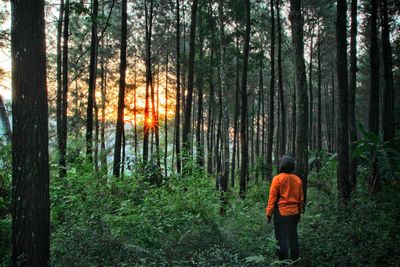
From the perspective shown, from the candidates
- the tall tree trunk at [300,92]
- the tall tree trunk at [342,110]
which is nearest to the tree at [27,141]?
the tall tree trunk at [300,92]

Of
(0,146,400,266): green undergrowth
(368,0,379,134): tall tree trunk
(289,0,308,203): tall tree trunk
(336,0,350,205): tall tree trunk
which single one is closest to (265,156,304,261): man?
(0,146,400,266): green undergrowth

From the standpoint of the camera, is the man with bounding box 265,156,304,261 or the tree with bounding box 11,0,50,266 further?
the man with bounding box 265,156,304,261

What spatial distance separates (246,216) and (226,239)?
192 cm

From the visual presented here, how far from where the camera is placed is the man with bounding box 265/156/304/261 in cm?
668

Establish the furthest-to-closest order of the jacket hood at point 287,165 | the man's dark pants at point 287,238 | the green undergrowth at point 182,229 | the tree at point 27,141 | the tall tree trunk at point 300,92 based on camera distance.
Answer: the tall tree trunk at point 300,92 < the jacket hood at point 287,165 < the man's dark pants at point 287,238 < the green undergrowth at point 182,229 < the tree at point 27,141

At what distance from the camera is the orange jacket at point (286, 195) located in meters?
6.70

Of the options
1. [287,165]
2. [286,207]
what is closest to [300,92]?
[287,165]

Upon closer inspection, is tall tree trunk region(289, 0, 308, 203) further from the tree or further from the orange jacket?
the tree

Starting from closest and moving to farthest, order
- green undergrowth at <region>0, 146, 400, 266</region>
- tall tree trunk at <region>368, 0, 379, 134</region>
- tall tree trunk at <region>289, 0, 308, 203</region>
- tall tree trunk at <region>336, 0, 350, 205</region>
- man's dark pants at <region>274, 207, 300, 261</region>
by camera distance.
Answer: green undergrowth at <region>0, 146, 400, 266</region> < man's dark pants at <region>274, 207, 300, 261</region> < tall tree trunk at <region>289, 0, 308, 203</region> < tall tree trunk at <region>336, 0, 350, 205</region> < tall tree trunk at <region>368, 0, 379, 134</region>

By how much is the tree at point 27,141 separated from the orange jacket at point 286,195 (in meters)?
4.19

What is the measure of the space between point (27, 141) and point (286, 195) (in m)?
4.68

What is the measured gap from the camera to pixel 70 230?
6852 millimetres

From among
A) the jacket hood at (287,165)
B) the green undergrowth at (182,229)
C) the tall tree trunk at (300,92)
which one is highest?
the tall tree trunk at (300,92)

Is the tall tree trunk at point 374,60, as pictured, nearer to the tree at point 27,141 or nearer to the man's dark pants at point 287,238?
the man's dark pants at point 287,238
